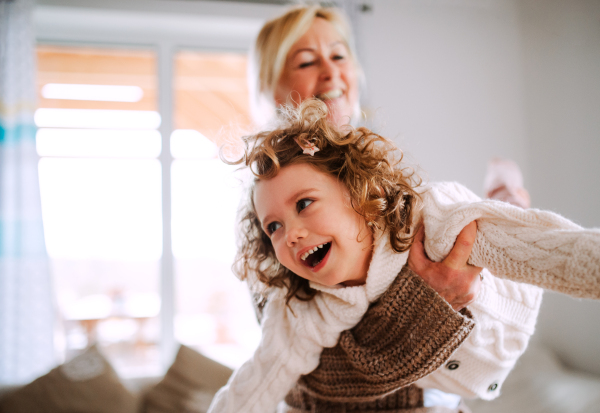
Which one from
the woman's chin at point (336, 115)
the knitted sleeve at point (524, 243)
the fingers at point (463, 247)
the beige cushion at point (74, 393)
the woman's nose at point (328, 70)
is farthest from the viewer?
the beige cushion at point (74, 393)

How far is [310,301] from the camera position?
92 centimetres

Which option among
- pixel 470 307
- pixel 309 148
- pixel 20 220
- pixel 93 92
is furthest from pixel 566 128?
pixel 20 220

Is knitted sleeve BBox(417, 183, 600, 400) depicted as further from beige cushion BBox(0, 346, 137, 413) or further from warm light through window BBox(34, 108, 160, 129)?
warm light through window BBox(34, 108, 160, 129)

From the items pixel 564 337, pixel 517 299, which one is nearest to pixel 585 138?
pixel 564 337

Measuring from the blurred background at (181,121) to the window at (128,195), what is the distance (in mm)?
10

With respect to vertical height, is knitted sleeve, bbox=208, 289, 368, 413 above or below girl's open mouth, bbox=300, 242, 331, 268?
below

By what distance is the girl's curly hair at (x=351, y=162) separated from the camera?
0.79 metres

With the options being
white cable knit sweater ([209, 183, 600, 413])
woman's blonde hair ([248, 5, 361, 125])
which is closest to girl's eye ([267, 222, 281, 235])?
white cable knit sweater ([209, 183, 600, 413])

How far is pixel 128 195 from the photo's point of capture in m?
3.13

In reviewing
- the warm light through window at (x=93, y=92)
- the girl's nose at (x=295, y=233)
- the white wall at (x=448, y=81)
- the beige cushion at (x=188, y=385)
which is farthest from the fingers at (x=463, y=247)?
the warm light through window at (x=93, y=92)

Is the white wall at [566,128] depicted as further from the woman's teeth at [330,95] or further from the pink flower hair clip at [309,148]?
the pink flower hair clip at [309,148]

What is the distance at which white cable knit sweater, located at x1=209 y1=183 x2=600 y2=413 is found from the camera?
63 cm

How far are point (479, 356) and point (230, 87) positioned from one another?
300 centimetres

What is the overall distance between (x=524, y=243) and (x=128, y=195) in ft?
9.76
